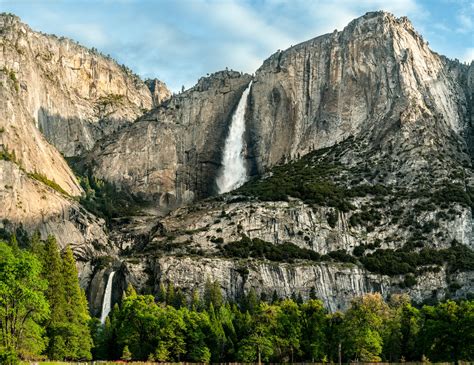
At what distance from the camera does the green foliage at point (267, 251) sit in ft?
494

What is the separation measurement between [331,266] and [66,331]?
69.7m

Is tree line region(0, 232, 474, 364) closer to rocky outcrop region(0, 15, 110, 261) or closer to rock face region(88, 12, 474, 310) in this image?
rock face region(88, 12, 474, 310)

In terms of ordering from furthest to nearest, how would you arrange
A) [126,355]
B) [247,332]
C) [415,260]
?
[415,260] → [247,332] → [126,355]

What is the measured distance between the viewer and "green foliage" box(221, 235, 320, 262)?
150500mm

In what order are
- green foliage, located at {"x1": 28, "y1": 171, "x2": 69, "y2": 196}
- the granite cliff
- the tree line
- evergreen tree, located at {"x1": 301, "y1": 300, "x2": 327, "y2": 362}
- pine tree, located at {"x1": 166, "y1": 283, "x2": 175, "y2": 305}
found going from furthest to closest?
green foliage, located at {"x1": 28, "y1": 171, "x2": 69, "y2": 196} < the granite cliff < pine tree, located at {"x1": 166, "y1": 283, "x2": 175, "y2": 305} < evergreen tree, located at {"x1": 301, "y1": 300, "x2": 327, "y2": 362} < the tree line

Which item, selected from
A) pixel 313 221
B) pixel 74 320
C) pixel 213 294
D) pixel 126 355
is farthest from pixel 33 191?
pixel 126 355

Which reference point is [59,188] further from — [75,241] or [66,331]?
[66,331]

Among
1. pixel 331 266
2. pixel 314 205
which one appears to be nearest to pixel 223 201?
pixel 314 205

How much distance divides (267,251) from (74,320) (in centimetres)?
6487

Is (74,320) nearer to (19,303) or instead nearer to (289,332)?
(289,332)

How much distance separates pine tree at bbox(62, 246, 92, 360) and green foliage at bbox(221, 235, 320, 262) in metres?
55.3

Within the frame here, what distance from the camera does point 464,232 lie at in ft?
515

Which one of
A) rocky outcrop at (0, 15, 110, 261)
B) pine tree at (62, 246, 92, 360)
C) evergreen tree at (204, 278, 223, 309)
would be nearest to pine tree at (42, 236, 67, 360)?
pine tree at (62, 246, 92, 360)

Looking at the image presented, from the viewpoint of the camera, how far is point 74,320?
92000 millimetres
